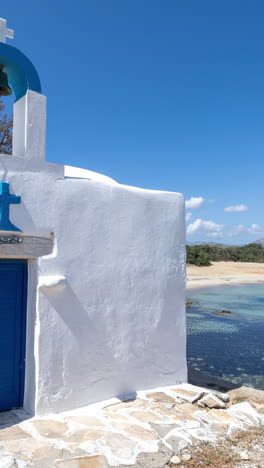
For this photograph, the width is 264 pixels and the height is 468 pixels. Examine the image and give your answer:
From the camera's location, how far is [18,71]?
5387 mm

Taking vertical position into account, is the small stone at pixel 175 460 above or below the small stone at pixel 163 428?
below

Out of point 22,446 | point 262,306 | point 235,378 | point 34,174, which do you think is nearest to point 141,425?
point 22,446

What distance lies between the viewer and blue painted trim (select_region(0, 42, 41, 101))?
5.20 meters

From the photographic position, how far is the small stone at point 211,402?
6.01 metres

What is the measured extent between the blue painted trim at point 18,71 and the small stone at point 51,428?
14.1 feet

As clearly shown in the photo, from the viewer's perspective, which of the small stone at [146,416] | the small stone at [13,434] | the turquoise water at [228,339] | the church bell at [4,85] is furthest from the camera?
the turquoise water at [228,339]

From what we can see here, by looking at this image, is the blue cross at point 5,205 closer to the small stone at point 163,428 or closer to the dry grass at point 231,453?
the small stone at point 163,428

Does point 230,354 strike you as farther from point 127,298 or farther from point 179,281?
point 127,298

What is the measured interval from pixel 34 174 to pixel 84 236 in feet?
3.60

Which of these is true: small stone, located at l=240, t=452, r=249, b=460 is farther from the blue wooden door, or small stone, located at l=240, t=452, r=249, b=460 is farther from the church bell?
the church bell

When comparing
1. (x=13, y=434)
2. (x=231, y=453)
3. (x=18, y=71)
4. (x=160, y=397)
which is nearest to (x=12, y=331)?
(x=13, y=434)

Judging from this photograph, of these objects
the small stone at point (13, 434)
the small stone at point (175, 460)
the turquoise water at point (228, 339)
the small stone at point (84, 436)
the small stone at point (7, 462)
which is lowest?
the turquoise water at point (228, 339)

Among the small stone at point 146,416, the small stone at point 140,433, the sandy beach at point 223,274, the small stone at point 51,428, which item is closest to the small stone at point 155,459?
the small stone at point 140,433

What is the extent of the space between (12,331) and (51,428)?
1297 mm
